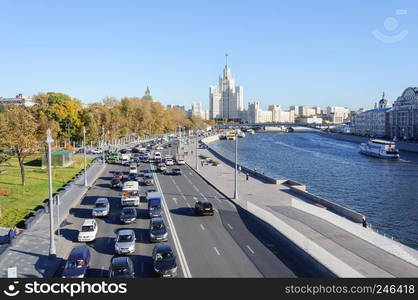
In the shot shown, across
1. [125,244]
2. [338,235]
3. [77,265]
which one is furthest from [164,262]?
[338,235]

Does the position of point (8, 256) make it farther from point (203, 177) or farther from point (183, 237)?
point (203, 177)

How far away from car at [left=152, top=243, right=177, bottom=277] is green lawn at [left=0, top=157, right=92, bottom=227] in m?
13.5

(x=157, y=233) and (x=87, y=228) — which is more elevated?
(x=87, y=228)

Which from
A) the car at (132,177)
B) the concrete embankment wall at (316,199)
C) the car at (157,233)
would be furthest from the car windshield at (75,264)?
the car at (132,177)

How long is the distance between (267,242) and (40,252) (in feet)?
40.8

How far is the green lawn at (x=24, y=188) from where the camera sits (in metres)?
30.1

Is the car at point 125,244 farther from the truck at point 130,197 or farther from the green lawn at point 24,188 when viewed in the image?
the truck at point 130,197

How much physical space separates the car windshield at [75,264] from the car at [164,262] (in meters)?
3.27

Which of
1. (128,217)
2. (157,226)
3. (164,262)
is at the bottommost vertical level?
(164,262)

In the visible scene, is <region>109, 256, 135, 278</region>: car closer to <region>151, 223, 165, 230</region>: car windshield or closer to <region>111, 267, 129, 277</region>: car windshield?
<region>111, 267, 129, 277</region>: car windshield

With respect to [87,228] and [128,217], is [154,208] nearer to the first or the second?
[128,217]

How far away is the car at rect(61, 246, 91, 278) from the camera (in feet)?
59.2

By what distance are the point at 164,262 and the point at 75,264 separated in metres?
4.07

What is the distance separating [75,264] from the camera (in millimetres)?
18703
